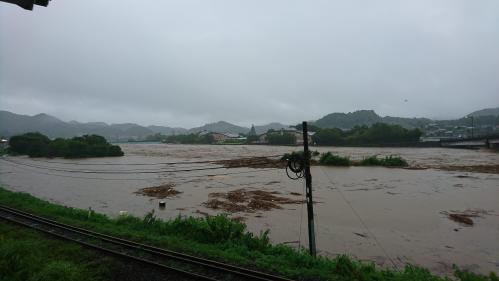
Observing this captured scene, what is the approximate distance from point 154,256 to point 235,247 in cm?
246

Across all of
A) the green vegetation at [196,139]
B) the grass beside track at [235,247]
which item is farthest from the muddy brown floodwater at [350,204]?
the green vegetation at [196,139]

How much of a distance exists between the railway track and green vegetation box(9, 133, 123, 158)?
53.0 m

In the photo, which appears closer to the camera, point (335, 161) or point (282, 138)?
point (335, 161)

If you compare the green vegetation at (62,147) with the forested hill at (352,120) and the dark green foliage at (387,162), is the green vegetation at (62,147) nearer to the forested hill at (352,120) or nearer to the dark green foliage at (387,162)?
the dark green foliage at (387,162)

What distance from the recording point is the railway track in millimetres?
8505

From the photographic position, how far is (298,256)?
9602mm

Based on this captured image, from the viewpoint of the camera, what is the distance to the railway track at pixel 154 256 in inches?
335

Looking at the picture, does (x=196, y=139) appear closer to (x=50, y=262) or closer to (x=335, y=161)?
(x=335, y=161)

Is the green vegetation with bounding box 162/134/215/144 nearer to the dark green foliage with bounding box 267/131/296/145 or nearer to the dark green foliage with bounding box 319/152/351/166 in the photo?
the dark green foliage with bounding box 267/131/296/145

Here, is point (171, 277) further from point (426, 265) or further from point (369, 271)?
point (426, 265)

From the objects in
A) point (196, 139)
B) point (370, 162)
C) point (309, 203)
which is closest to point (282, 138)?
point (196, 139)

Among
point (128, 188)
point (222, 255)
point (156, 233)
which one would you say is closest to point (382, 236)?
point (222, 255)

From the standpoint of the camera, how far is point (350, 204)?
2009 centimetres

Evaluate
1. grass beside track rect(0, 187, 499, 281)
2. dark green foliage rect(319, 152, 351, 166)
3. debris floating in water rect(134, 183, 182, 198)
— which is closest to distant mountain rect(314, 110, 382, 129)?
dark green foliage rect(319, 152, 351, 166)
